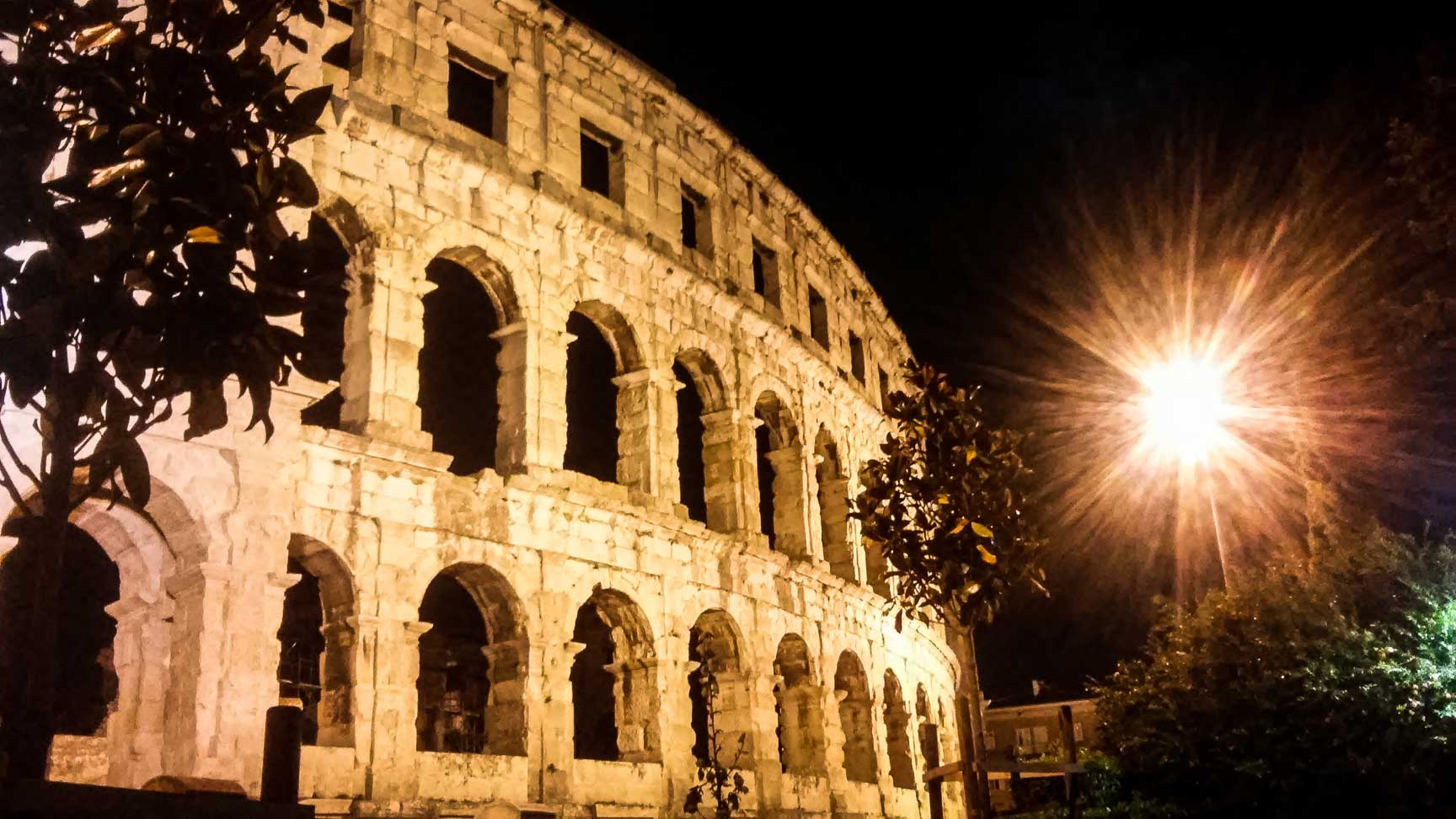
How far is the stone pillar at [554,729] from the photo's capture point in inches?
518

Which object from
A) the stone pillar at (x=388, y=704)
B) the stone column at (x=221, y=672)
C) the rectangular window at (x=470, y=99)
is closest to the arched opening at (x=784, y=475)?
the rectangular window at (x=470, y=99)

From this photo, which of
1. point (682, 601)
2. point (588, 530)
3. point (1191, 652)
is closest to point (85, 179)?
point (588, 530)

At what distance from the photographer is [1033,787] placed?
83.5ft

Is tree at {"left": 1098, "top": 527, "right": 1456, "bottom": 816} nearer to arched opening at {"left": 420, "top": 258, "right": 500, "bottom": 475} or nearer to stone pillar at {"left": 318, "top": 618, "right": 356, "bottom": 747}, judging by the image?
stone pillar at {"left": 318, "top": 618, "right": 356, "bottom": 747}

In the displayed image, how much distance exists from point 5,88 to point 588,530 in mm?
9933

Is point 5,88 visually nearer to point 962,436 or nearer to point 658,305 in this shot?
point 962,436

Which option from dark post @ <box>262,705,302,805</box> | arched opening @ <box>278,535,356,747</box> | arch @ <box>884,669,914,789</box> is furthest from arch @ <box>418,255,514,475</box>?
dark post @ <box>262,705,302,805</box>

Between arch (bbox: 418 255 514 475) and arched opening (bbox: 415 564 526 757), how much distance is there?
2.36 metres

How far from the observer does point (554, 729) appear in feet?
43.9

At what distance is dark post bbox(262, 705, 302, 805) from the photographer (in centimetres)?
452

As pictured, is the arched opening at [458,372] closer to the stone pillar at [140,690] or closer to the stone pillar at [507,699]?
the stone pillar at [507,699]

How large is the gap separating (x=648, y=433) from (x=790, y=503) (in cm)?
445

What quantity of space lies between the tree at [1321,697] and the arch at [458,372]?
11.5 meters

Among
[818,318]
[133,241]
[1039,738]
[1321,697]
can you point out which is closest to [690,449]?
[818,318]
